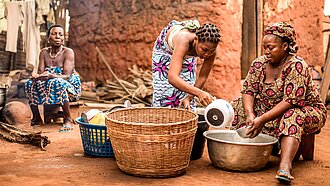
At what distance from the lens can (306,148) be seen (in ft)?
12.3

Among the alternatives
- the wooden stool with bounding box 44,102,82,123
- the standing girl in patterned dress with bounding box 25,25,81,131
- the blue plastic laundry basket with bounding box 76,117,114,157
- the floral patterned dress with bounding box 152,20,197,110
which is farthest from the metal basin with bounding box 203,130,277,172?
the wooden stool with bounding box 44,102,82,123

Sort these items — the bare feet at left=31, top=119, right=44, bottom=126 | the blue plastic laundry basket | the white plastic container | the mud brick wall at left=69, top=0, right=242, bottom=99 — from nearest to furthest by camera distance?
1. the white plastic container
2. the blue plastic laundry basket
3. the bare feet at left=31, top=119, right=44, bottom=126
4. the mud brick wall at left=69, top=0, right=242, bottom=99

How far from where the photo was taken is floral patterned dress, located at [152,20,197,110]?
3.91 metres

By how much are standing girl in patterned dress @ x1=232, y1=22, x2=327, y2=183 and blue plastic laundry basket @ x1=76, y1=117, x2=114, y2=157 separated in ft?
3.86

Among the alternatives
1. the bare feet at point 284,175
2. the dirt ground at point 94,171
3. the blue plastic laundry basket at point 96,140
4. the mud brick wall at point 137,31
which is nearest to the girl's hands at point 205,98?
the dirt ground at point 94,171

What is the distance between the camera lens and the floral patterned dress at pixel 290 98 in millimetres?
3289

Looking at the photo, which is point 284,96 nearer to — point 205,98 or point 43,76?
point 205,98

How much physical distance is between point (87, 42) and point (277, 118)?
5.22m

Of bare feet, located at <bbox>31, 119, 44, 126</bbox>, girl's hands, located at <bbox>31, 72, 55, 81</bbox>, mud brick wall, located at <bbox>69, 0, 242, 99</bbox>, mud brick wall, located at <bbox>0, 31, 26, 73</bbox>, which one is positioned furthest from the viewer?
mud brick wall, located at <bbox>0, 31, 26, 73</bbox>

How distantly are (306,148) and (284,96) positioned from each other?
0.67m

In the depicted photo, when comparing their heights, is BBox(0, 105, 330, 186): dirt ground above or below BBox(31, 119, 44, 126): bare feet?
below

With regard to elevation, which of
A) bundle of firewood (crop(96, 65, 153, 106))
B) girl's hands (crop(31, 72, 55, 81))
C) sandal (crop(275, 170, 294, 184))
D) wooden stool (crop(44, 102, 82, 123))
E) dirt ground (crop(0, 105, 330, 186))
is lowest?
dirt ground (crop(0, 105, 330, 186))

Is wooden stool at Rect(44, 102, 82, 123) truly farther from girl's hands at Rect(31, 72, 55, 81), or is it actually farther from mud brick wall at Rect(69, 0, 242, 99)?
mud brick wall at Rect(69, 0, 242, 99)

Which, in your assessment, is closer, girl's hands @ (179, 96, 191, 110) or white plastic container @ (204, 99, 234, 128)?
white plastic container @ (204, 99, 234, 128)
